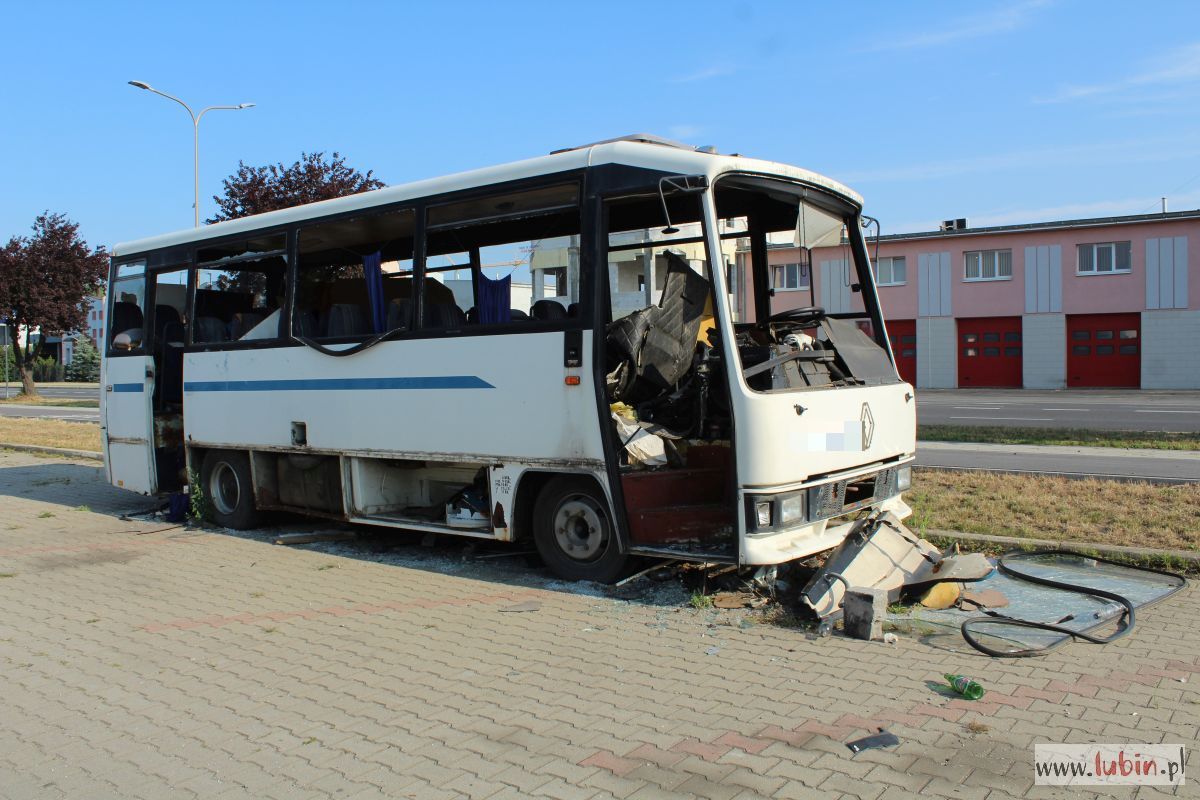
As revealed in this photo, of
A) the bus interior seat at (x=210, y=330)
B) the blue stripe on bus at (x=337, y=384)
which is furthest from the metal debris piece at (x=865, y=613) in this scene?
the bus interior seat at (x=210, y=330)

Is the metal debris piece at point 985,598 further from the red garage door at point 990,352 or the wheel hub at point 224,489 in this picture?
the red garage door at point 990,352

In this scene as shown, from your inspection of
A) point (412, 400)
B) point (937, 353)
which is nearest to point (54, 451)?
point (412, 400)

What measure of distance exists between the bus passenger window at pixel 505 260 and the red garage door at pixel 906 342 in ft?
115

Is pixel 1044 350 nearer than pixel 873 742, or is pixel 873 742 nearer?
pixel 873 742

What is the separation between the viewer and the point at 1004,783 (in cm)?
375

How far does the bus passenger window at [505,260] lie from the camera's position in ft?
23.2

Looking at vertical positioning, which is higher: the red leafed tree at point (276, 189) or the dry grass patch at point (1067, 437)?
the red leafed tree at point (276, 189)

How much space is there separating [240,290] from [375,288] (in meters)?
2.48

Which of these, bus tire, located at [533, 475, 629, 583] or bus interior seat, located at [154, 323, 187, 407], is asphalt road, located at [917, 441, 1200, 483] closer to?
bus tire, located at [533, 475, 629, 583]

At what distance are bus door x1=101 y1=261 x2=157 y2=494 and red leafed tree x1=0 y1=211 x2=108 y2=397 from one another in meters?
34.6

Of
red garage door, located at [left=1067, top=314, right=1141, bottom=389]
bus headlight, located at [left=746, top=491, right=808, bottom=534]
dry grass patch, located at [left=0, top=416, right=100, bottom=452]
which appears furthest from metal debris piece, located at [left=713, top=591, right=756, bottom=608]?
red garage door, located at [left=1067, top=314, right=1141, bottom=389]

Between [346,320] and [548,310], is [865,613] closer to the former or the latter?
[548,310]

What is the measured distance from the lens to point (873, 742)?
4180mm

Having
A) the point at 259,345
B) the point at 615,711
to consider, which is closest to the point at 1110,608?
the point at 615,711
